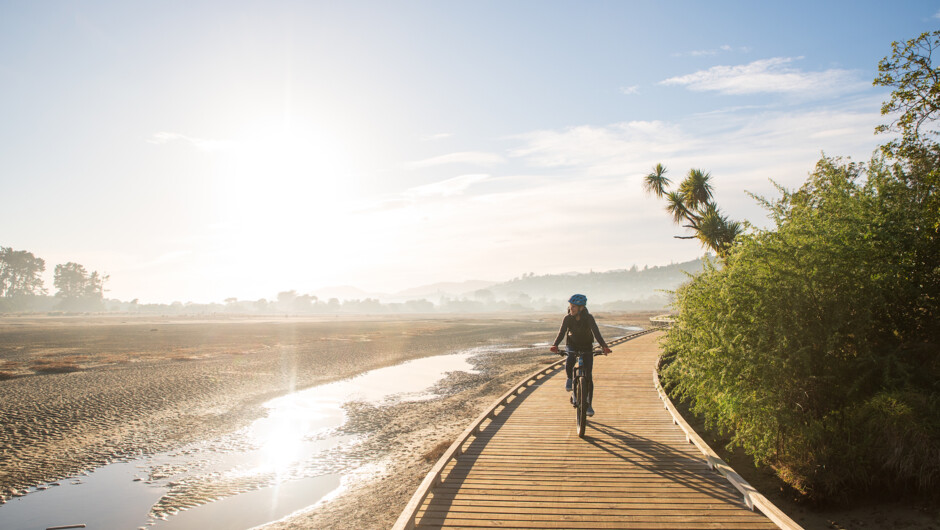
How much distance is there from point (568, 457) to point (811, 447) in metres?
3.71

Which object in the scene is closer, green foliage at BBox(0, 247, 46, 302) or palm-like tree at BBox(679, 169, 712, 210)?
palm-like tree at BBox(679, 169, 712, 210)

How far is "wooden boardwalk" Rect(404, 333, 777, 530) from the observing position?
5.32m

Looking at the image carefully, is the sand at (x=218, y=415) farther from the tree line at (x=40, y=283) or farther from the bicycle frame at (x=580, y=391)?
the tree line at (x=40, y=283)

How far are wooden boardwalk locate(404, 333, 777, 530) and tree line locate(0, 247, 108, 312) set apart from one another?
17173cm

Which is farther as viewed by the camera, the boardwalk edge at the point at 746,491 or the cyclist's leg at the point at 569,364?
the cyclist's leg at the point at 569,364

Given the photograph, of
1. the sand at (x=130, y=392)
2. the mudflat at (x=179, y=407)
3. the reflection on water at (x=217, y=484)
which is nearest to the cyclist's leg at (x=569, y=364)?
the mudflat at (x=179, y=407)

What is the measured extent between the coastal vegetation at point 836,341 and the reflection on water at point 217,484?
8.01 meters

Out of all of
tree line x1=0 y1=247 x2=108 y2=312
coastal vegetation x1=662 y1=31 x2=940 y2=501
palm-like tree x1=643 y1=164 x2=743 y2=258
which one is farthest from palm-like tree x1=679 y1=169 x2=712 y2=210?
tree line x1=0 y1=247 x2=108 y2=312

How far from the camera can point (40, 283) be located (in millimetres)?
159250

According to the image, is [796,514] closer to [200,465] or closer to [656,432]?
[656,432]

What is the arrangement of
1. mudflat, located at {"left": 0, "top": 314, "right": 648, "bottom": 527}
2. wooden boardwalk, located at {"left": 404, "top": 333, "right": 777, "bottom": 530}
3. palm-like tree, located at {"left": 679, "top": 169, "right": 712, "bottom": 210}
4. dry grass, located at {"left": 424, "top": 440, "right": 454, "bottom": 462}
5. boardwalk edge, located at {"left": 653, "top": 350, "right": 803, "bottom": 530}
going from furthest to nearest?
1. palm-like tree, located at {"left": 679, "top": 169, "right": 712, "bottom": 210}
2. dry grass, located at {"left": 424, "top": 440, "right": 454, "bottom": 462}
3. mudflat, located at {"left": 0, "top": 314, "right": 648, "bottom": 527}
4. wooden boardwalk, located at {"left": 404, "top": 333, "right": 777, "bottom": 530}
5. boardwalk edge, located at {"left": 653, "top": 350, "right": 803, "bottom": 530}

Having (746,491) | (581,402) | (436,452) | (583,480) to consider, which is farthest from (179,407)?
(746,491)

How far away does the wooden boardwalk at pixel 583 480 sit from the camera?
5324 mm

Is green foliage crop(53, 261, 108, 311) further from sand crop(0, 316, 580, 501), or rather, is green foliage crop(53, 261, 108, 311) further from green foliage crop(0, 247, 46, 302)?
sand crop(0, 316, 580, 501)
